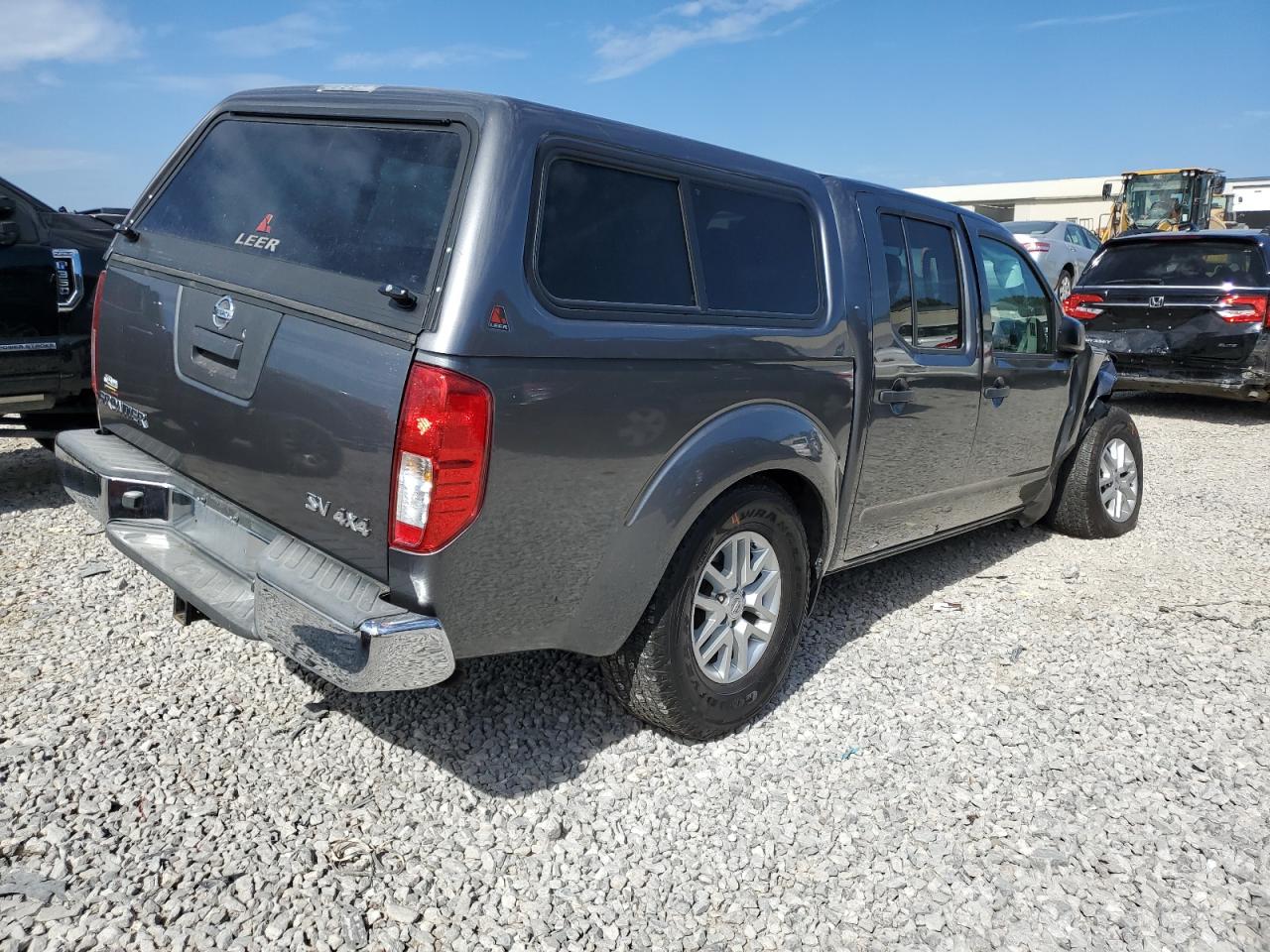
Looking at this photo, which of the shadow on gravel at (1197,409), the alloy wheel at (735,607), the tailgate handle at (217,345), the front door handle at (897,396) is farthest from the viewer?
the shadow on gravel at (1197,409)

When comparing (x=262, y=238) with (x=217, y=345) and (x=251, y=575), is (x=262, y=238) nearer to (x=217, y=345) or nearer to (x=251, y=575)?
(x=217, y=345)

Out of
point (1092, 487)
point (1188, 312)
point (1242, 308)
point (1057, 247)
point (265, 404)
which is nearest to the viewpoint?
point (265, 404)

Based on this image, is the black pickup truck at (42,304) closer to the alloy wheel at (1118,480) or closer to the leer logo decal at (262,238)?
the leer logo decal at (262,238)

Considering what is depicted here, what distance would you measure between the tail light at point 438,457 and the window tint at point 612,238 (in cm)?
42

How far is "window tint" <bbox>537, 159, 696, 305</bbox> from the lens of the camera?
8.57 feet

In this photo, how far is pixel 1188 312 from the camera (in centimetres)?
912

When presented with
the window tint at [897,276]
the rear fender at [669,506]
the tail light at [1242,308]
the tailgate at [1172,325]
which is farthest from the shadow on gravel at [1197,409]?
the rear fender at [669,506]

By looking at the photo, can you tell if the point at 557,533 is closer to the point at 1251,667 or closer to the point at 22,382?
the point at 1251,667

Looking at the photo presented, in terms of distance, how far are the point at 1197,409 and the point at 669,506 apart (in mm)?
9984

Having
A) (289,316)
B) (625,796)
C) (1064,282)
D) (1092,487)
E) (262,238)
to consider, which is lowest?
(625,796)

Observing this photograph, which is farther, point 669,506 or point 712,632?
point 712,632

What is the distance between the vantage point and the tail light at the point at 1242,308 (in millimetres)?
8766

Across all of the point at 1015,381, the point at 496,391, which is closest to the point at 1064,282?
the point at 1015,381

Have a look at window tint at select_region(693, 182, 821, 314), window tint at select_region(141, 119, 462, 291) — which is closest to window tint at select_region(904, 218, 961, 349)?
window tint at select_region(693, 182, 821, 314)
